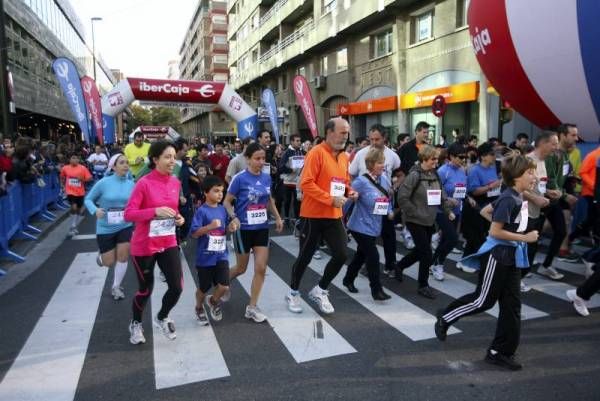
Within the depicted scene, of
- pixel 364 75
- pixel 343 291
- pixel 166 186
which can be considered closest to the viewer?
pixel 166 186

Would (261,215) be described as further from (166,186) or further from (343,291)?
(343,291)

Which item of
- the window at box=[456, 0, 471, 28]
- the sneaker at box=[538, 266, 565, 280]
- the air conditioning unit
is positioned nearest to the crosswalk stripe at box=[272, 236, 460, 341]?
the sneaker at box=[538, 266, 565, 280]

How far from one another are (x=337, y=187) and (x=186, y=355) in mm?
2139

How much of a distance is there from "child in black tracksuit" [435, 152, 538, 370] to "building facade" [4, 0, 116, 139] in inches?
873

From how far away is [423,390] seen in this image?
3.41 metres

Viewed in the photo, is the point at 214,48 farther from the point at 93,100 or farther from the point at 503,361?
the point at 503,361

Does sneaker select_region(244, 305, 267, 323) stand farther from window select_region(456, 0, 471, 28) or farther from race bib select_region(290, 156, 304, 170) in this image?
window select_region(456, 0, 471, 28)

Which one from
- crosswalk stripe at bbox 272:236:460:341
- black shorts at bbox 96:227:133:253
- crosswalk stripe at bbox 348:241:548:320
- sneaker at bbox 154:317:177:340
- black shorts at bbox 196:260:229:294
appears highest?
black shorts at bbox 96:227:133:253

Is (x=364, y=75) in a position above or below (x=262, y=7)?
below

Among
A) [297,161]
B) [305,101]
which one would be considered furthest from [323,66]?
[297,161]

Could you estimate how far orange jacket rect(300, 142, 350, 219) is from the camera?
478 cm

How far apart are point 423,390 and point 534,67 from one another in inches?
230

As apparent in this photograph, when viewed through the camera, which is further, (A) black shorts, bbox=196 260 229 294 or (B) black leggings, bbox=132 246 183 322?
(A) black shorts, bbox=196 260 229 294

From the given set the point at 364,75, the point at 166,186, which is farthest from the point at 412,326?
the point at 364,75
